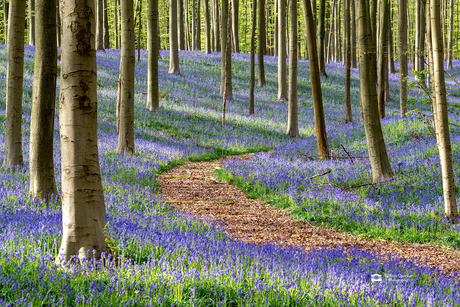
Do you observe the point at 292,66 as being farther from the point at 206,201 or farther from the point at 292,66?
the point at 206,201

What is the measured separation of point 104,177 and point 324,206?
506cm

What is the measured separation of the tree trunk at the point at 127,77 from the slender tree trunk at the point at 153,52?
4.04 metres

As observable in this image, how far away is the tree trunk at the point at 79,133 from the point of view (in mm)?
3578

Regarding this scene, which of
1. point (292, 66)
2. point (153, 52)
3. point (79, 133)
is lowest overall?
point (79, 133)

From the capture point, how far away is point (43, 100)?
5.98 metres

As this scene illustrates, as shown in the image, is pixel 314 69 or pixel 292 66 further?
pixel 292 66

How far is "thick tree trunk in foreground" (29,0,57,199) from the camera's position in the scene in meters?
5.90

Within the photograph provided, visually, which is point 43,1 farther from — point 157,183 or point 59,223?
point 157,183

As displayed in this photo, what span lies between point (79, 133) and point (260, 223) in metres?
4.59

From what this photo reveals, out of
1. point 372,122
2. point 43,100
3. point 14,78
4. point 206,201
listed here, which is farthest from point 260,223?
point 14,78

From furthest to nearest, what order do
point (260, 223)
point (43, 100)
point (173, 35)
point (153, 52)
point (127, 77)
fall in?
point (173, 35)
point (153, 52)
point (127, 77)
point (260, 223)
point (43, 100)

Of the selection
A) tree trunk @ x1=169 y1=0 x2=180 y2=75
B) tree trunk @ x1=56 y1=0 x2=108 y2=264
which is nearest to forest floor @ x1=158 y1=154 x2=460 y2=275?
tree trunk @ x1=56 y1=0 x2=108 y2=264

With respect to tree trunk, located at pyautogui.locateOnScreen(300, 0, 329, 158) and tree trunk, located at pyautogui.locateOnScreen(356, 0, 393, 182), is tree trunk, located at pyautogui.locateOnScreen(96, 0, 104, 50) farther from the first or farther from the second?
tree trunk, located at pyautogui.locateOnScreen(356, 0, 393, 182)

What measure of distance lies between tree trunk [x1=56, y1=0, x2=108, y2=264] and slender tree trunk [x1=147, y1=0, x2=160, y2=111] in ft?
40.6
